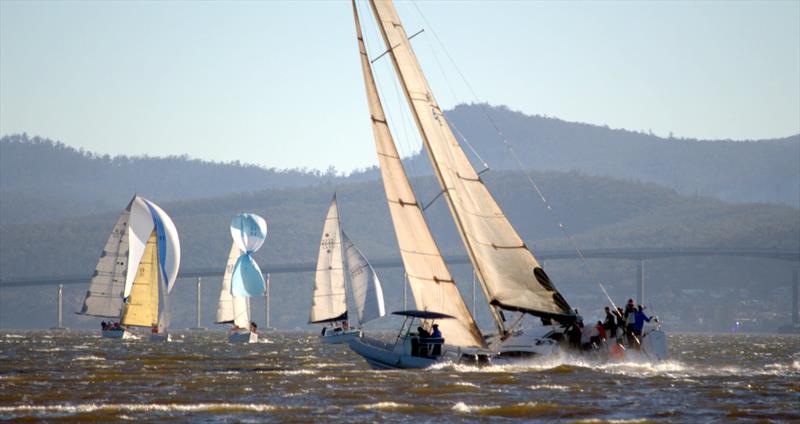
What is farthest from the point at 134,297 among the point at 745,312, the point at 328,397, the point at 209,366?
the point at 745,312

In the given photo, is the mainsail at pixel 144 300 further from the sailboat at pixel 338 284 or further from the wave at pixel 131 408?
the wave at pixel 131 408

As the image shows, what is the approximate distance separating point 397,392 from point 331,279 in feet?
139

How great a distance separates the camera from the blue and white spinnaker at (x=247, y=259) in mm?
79006

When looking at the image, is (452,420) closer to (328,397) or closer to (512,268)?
(328,397)

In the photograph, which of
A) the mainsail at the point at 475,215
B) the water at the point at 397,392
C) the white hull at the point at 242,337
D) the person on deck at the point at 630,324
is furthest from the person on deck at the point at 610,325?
the white hull at the point at 242,337

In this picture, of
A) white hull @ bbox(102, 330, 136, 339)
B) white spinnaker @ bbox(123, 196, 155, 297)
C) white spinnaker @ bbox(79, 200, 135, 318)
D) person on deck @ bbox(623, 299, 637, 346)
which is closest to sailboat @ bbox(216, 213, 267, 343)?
white spinnaker @ bbox(123, 196, 155, 297)

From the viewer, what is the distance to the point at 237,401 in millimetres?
27938

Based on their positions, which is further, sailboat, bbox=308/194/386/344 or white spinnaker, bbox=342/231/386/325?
sailboat, bbox=308/194/386/344

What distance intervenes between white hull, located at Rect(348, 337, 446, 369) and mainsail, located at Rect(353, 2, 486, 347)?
1126mm

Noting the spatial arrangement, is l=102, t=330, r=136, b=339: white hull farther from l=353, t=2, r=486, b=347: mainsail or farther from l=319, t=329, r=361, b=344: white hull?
l=353, t=2, r=486, b=347: mainsail

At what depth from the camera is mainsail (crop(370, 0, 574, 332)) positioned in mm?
A: 34844

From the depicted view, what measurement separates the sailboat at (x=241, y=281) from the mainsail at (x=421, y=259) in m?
42.8

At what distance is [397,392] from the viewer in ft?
97.3

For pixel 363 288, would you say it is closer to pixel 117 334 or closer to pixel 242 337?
pixel 242 337
